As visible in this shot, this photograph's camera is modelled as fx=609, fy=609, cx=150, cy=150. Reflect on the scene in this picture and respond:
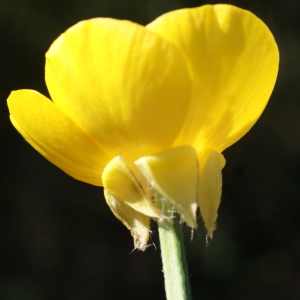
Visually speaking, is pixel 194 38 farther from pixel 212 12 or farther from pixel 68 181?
pixel 68 181

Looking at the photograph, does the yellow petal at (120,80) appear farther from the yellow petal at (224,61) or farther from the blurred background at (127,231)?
the blurred background at (127,231)

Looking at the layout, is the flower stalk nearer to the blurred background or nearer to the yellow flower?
the yellow flower

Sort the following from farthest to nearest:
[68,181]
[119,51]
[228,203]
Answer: [228,203], [68,181], [119,51]

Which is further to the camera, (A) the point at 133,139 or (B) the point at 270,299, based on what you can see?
(B) the point at 270,299

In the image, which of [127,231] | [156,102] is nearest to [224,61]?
[156,102]

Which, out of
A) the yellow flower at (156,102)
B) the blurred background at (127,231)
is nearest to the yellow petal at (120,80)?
the yellow flower at (156,102)

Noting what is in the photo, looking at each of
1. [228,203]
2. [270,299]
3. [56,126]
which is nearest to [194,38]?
[56,126]
